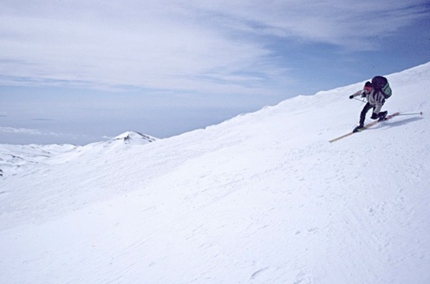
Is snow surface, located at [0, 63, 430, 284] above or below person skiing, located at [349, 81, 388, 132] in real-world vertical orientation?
below

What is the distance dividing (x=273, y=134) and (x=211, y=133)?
9290 millimetres

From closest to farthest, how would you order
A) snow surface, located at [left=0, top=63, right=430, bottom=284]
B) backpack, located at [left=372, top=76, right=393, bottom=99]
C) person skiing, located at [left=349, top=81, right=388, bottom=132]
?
1. snow surface, located at [left=0, top=63, right=430, bottom=284]
2. backpack, located at [left=372, top=76, right=393, bottom=99]
3. person skiing, located at [left=349, top=81, right=388, bottom=132]

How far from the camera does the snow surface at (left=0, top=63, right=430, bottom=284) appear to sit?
5.97 meters

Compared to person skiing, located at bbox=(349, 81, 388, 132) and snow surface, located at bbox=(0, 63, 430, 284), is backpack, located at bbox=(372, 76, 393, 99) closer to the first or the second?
person skiing, located at bbox=(349, 81, 388, 132)

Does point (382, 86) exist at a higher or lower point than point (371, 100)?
higher

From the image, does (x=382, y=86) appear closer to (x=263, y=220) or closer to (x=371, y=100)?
(x=371, y=100)

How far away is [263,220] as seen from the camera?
Answer: 8.30m

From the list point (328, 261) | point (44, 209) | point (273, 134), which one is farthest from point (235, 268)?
point (44, 209)

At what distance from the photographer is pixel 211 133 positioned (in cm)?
2947

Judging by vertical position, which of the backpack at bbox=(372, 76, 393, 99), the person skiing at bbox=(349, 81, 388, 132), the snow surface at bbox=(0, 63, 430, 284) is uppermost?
the backpack at bbox=(372, 76, 393, 99)

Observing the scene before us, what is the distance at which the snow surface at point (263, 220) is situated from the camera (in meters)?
5.97

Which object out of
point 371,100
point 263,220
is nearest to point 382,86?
point 371,100

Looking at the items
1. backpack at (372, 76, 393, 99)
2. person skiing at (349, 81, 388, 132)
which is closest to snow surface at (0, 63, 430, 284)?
person skiing at (349, 81, 388, 132)

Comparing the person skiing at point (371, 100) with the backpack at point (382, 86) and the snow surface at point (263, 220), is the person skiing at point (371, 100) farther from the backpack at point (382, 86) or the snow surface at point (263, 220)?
the snow surface at point (263, 220)
